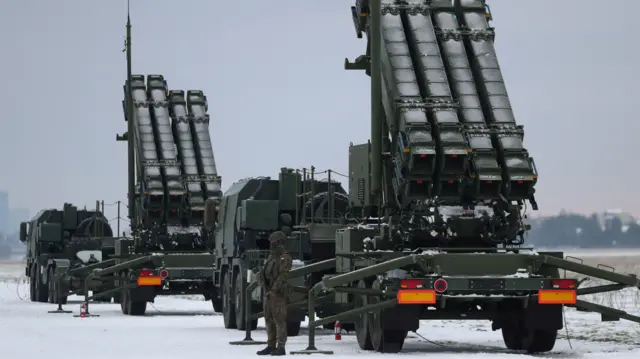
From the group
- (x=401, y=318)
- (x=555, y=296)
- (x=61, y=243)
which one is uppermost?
(x=61, y=243)

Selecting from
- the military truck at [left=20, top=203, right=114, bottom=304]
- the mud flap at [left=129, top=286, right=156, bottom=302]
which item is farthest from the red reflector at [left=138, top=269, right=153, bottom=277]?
the military truck at [left=20, top=203, right=114, bottom=304]

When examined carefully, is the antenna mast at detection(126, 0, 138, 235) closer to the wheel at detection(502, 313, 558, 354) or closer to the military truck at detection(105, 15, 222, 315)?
the military truck at detection(105, 15, 222, 315)

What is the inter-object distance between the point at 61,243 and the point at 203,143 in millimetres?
11450

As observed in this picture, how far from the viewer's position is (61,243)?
4831 cm

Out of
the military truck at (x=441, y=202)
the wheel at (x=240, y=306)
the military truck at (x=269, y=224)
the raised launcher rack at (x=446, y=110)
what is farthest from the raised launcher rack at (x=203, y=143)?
the raised launcher rack at (x=446, y=110)

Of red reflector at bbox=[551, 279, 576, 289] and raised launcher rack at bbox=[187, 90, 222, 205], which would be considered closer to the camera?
red reflector at bbox=[551, 279, 576, 289]

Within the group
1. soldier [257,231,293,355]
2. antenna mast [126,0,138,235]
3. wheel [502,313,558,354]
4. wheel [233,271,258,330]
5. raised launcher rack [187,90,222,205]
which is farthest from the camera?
antenna mast [126,0,138,235]

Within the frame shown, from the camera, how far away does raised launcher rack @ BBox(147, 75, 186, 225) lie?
123ft

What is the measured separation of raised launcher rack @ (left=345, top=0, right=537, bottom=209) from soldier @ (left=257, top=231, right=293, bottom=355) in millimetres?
2436

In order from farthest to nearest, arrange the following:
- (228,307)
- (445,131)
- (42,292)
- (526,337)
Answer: (42,292)
(228,307)
(445,131)
(526,337)

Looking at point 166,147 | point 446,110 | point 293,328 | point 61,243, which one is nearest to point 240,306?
point 293,328

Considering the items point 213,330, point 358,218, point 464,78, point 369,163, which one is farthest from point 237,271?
point 464,78

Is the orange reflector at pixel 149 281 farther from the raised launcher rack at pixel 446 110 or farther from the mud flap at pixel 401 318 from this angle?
the mud flap at pixel 401 318

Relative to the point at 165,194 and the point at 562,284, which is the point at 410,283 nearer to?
the point at 562,284
